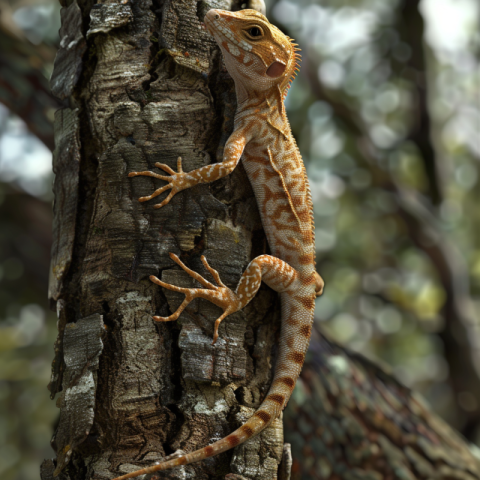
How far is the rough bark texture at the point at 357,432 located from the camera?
4633mm

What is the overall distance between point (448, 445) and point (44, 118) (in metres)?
5.94

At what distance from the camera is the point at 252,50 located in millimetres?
3695

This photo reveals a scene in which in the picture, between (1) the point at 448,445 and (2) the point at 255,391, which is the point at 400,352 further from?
(2) the point at 255,391

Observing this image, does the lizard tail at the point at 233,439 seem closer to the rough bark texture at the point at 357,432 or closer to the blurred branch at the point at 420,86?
the rough bark texture at the point at 357,432

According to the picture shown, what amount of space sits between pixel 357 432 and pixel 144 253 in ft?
10.3

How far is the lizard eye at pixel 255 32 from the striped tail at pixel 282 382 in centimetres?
196

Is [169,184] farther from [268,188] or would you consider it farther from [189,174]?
[268,188]

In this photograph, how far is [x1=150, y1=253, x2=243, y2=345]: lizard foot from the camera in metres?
2.75

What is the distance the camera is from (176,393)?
8.86ft

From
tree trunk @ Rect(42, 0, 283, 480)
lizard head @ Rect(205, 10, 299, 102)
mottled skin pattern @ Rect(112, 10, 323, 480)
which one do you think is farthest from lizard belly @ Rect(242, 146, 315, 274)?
lizard head @ Rect(205, 10, 299, 102)

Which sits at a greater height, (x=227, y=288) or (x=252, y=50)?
(x=252, y=50)

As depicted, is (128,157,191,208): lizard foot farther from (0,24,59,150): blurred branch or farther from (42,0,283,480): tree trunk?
(0,24,59,150): blurred branch

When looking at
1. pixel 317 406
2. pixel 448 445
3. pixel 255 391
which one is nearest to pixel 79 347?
pixel 255 391

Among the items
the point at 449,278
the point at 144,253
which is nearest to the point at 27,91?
the point at 144,253
